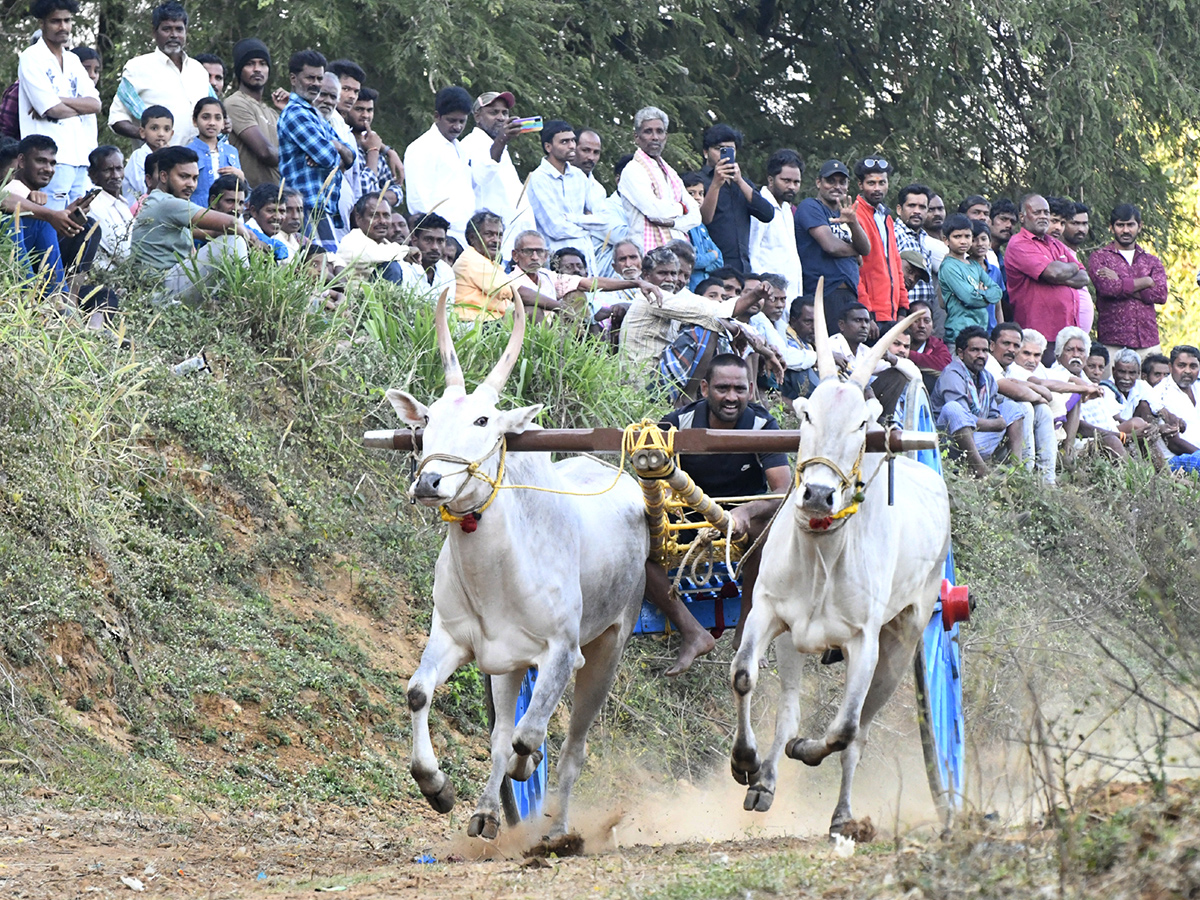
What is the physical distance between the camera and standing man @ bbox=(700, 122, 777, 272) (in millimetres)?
12422

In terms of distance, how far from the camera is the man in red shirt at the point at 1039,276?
567 inches

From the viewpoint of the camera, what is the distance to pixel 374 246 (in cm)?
1080

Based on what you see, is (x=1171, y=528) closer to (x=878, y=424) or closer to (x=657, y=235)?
(x=657, y=235)

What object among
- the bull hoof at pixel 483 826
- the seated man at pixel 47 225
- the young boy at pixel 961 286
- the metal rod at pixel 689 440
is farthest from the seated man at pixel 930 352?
the bull hoof at pixel 483 826

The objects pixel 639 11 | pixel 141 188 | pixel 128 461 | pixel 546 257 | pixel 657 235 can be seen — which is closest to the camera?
pixel 128 461

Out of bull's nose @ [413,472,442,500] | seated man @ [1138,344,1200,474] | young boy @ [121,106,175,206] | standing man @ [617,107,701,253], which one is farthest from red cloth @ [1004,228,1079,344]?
bull's nose @ [413,472,442,500]

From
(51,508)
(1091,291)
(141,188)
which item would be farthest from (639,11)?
(51,508)

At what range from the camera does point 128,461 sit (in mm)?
8883

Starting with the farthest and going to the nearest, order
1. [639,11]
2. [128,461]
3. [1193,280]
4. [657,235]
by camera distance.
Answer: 1. [1193,280]
2. [639,11]
3. [657,235]
4. [128,461]

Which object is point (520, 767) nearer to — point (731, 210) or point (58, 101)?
point (58, 101)

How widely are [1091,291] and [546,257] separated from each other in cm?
755

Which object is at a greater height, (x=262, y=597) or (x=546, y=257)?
(x=546, y=257)

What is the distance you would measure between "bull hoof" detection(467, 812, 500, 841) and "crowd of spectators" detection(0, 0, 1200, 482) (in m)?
2.76

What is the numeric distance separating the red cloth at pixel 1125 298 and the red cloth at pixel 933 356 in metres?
2.88
